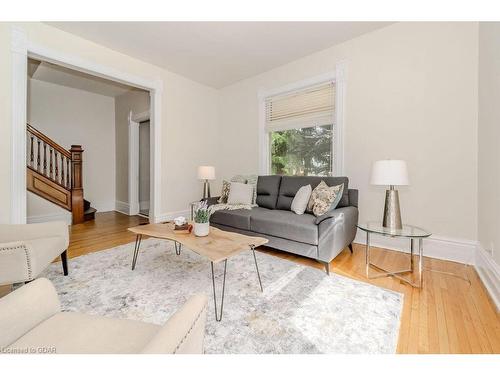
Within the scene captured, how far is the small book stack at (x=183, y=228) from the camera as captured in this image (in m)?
2.13

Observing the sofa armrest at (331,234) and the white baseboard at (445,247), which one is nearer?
the sofa armrest at (331,234)

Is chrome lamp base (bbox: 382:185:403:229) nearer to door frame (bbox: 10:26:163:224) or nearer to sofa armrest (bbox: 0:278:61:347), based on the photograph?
sofa armrest (bbox: 0:278:61:347)

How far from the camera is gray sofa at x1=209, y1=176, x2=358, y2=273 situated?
229 cm

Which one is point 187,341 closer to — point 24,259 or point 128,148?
point 24,259

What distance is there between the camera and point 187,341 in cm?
65

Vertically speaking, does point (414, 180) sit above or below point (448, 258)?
above

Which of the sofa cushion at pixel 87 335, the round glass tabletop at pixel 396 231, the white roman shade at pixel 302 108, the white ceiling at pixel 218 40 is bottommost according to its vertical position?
the sofa cushion at pixel 87 335

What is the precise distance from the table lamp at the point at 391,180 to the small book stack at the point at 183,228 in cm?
187

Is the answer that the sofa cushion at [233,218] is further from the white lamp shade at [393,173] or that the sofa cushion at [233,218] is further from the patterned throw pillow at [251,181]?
the white lamp shade at [393,173]

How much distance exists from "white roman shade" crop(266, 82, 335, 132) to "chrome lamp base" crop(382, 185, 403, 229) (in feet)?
5.20

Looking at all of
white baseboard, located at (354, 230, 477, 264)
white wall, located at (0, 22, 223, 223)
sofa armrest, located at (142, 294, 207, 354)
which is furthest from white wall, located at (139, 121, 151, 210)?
sofa armrest, located at (142, 294, 207, 354)

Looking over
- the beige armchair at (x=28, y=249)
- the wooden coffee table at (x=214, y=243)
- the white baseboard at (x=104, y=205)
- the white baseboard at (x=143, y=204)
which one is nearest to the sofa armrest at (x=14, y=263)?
the beige armchair at (x=28, y=249)
